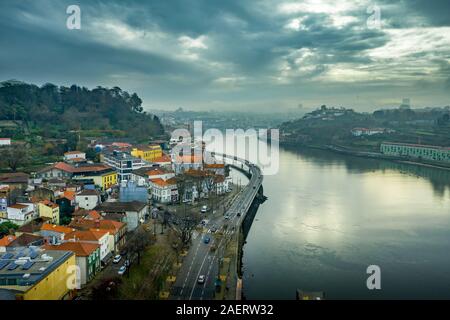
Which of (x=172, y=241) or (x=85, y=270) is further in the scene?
(x=172, y=241)

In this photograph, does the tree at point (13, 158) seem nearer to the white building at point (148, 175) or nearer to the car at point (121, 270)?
the white building at point (148, 175)

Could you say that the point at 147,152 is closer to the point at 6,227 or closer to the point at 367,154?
the point at 6,227

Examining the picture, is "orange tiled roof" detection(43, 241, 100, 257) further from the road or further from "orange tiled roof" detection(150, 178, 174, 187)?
"orange tiled roof" detection(150, 178, 174, 187)

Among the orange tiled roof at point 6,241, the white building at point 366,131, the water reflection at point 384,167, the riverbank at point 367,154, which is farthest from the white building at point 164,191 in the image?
the white building at point 366,131
